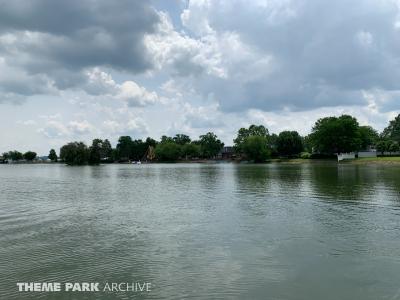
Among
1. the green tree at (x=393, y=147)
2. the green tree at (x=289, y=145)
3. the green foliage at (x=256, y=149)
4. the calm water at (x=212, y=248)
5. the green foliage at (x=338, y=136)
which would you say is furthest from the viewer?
the green tree at (x=289, y=145)

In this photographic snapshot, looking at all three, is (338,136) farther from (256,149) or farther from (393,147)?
(256,149)

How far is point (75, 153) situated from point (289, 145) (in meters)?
96.8

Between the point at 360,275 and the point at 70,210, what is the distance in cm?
2071

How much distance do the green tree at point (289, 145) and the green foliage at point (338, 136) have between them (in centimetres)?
3525

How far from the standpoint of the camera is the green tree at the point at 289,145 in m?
190

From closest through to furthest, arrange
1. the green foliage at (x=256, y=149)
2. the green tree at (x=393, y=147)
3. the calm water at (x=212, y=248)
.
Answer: the calm water at (x=212, y=248) → the green tree at (x=393, y=147) → the green foliage at (x=256, y=149)

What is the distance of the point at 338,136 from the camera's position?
146875mm

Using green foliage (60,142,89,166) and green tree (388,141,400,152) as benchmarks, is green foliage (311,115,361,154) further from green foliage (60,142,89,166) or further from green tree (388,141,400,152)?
green foliage (60,142,89,166)

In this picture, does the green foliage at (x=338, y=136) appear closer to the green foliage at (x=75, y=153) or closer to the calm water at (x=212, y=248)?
the green foliage at (x=75, y=153)

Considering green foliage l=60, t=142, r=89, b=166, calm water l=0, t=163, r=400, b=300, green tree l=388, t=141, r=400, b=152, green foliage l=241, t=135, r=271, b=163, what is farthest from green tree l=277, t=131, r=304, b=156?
calm water l=0, t=163, r=400, b=300

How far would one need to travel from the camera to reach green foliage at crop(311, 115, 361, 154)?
146 metres

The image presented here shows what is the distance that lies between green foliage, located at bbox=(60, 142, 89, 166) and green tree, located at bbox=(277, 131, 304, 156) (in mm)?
88924

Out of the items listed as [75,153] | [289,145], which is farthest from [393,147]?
[75,153]

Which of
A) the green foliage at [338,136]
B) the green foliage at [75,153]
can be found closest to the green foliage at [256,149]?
the green foliage at [338,136]
